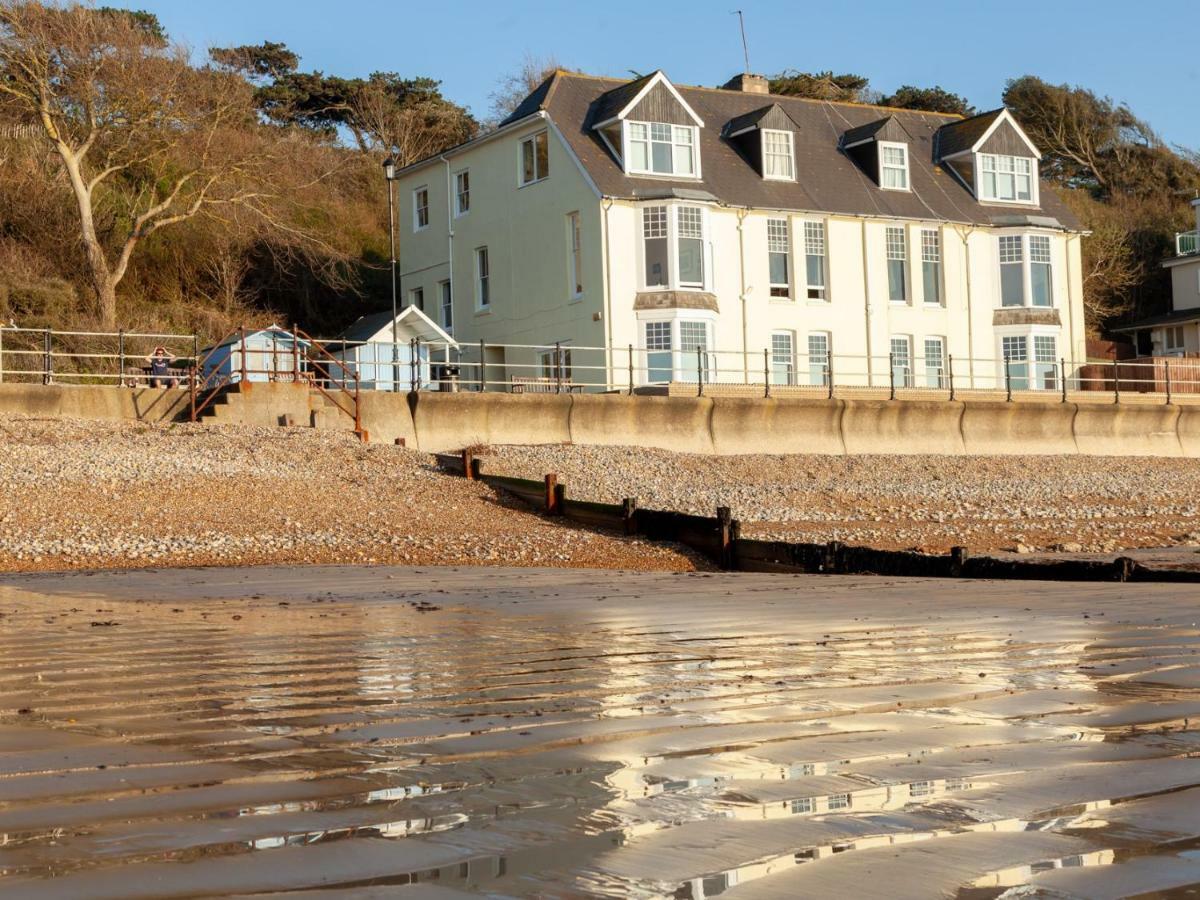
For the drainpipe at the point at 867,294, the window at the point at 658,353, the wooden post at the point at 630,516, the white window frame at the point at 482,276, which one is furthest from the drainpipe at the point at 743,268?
the wooden post at the point at 630,516

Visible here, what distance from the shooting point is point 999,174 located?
48.8 meters

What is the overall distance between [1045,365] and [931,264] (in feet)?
15.6

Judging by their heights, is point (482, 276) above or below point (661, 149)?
below

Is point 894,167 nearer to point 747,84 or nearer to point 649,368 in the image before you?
point 747,84

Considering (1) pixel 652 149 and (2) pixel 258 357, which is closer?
(2) pixel 258 357

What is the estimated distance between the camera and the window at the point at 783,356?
4294 centimetres

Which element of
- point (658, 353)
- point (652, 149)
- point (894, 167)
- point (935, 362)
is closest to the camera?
point (658, 353)

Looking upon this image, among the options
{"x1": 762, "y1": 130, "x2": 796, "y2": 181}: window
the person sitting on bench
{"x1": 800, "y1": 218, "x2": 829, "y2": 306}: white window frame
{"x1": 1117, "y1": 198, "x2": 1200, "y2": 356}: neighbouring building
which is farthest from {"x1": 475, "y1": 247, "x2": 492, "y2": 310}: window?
{"x1": 1117, "y1": 198, "x2": 1200, "y2": 356}: neighbouring building

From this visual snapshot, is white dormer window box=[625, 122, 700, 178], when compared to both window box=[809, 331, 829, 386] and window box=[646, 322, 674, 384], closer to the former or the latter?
window box=[646, 322, 674, 384]

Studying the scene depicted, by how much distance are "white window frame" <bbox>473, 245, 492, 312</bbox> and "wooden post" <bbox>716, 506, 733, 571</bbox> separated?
27470 millimetres

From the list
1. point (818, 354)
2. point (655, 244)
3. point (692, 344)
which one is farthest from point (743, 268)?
point (818, 354)

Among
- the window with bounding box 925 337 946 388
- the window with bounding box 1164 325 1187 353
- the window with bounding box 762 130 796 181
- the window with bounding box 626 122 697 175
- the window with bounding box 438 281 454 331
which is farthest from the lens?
the window with bounding box 1164 325 1187 353

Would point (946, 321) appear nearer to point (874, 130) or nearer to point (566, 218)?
point (874, 130)

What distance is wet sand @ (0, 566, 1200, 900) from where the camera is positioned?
11.6 feet
